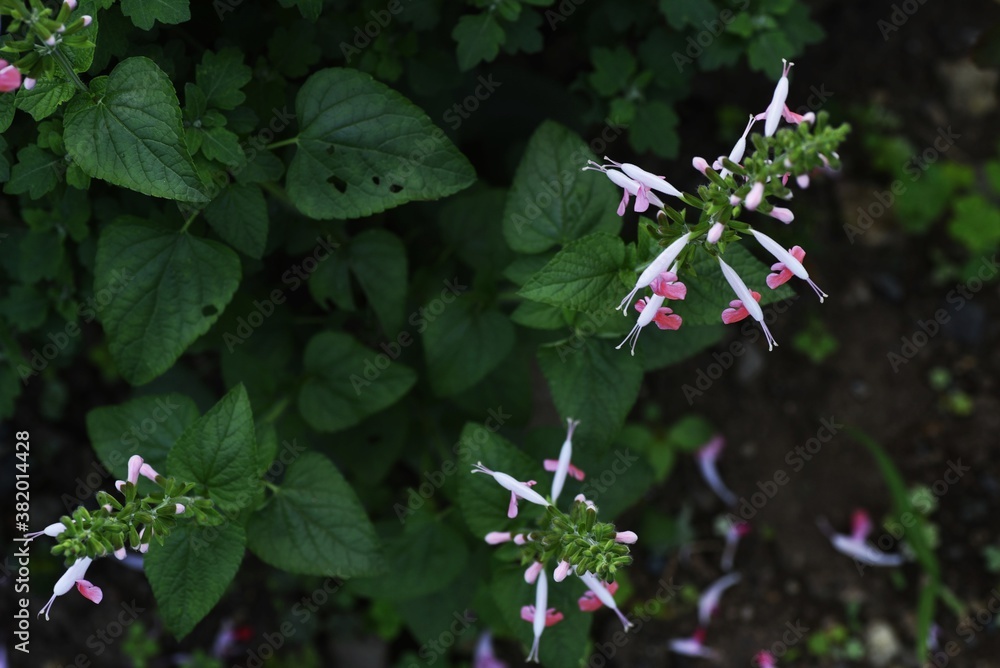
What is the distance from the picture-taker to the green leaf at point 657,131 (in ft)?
10.8

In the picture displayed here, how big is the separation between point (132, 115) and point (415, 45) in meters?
1.13

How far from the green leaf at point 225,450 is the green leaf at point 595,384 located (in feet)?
2.96

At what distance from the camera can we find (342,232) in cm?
317

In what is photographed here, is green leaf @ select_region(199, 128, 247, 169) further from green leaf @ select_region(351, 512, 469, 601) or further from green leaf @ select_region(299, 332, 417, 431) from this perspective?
green leaf @ select_region(351, 512, 469, 601)

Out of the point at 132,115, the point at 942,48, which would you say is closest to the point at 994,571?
the point at 942,48

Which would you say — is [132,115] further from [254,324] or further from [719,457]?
[719,457]

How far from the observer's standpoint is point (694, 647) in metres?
4.47

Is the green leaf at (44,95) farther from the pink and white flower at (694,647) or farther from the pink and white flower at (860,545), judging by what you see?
the pink and white flower at (860,545)

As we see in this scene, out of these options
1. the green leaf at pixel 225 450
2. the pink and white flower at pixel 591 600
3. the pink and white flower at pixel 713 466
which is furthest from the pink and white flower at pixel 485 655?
the green leaf at pixel 225 450

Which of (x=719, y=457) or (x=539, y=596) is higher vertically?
(x=539, y=596)

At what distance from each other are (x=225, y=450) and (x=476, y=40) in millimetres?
1553

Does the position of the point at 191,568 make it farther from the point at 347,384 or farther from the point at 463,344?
the point at 463,344

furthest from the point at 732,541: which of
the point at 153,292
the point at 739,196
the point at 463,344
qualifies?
the point at 153,292

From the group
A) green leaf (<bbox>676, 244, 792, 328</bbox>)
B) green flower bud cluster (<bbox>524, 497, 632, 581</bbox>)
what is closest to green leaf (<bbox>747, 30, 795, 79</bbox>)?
green leaf (<bbox>676, 244, 792, 328</bbox>)
